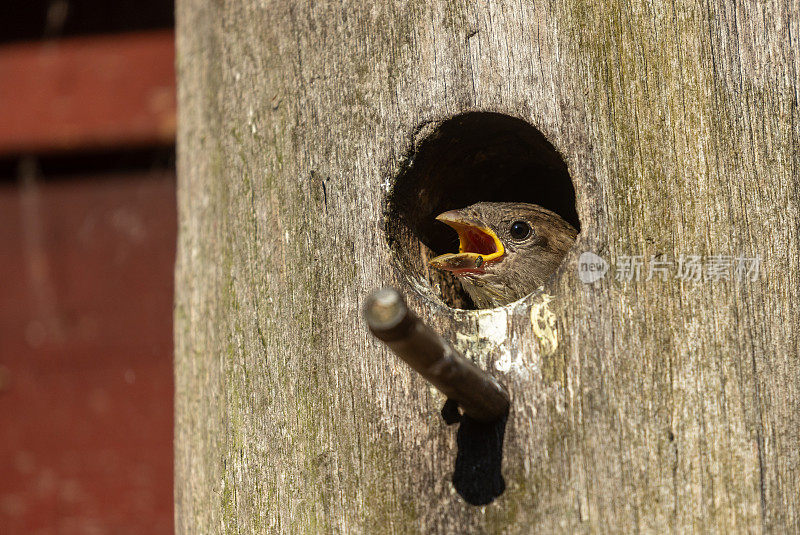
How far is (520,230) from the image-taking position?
2.71 m

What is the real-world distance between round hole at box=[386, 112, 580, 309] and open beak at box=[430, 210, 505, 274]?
0.05m

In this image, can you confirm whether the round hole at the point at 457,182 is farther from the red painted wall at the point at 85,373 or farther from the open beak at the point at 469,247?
the red painted wall at the point at 85,373

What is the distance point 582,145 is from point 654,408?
1.76 ft

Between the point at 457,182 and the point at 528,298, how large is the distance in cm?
82

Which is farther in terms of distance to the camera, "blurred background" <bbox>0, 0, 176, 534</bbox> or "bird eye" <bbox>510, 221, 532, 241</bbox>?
"blurred background" <bbox>0, 0, 176, 534</bbox>

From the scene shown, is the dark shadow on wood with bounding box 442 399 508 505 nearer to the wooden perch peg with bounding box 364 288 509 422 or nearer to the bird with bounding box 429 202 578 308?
the wooden perch peg with bounding box 364 288 509 422

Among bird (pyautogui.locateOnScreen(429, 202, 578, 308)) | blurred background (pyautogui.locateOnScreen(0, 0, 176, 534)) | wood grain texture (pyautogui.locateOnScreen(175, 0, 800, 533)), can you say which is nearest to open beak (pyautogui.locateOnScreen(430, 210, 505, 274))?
bird (pyautogui.locateOnScreen(429, 202, 578, 308))

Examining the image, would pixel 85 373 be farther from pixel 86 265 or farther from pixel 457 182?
pixel 457 182

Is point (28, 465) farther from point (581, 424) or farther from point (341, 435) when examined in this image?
point (581, 424)

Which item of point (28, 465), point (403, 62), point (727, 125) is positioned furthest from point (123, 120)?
point (727, 125)

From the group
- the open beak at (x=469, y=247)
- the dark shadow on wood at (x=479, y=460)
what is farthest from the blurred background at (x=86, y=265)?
the dark shadow on wood at (x=479, y=460)

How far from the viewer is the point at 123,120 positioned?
152 inches

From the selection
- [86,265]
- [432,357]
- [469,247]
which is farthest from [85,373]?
[432,357]

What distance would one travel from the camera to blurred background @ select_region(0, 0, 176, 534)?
3.75m
